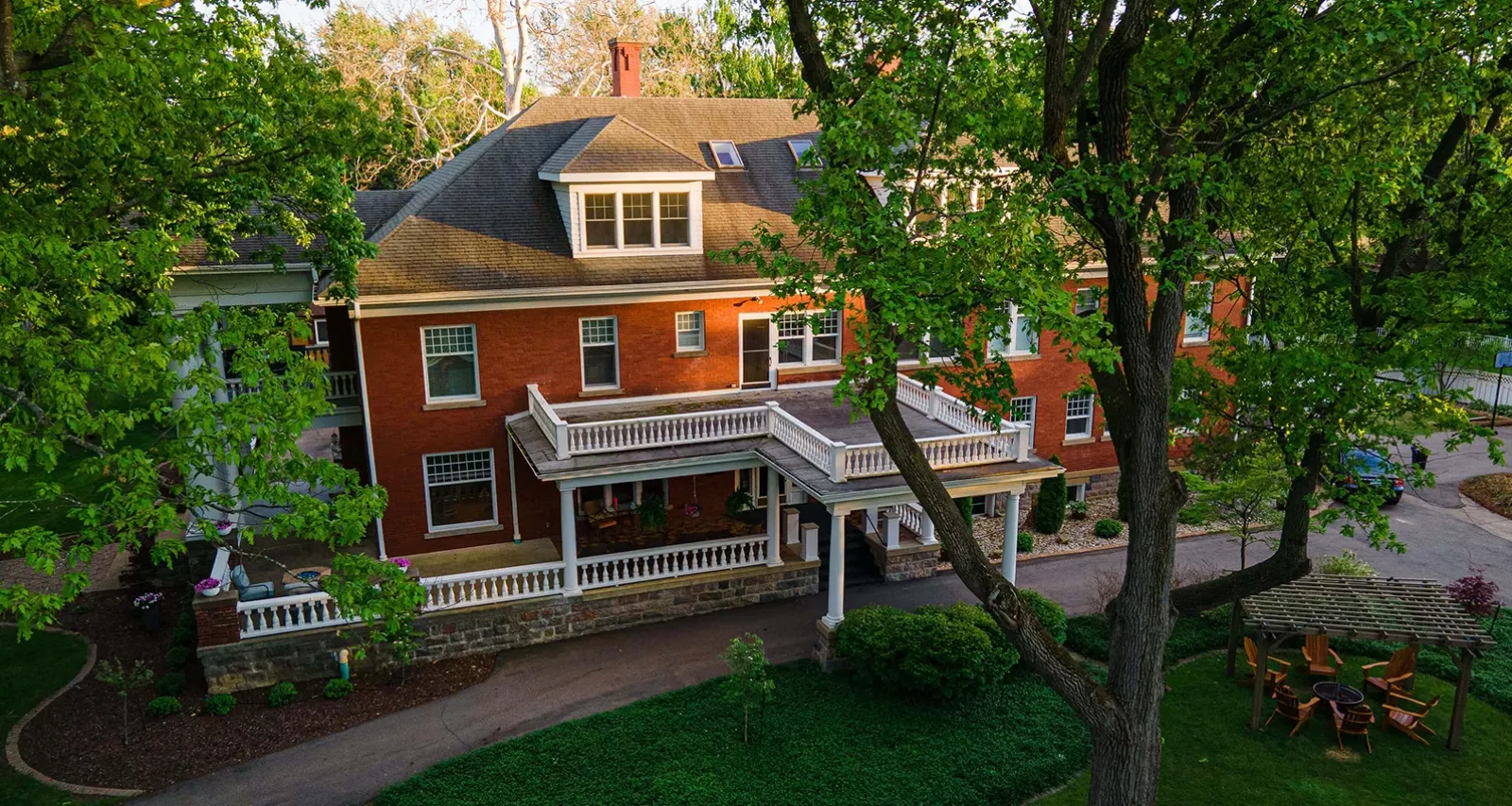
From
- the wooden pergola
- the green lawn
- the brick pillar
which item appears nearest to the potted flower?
the green lawn

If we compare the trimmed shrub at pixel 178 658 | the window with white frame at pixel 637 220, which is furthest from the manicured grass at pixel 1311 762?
the trimmed shrub at pixel 178 658

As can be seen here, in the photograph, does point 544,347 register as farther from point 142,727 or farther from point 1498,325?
point 1498,325

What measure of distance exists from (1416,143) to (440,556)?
20107 mm

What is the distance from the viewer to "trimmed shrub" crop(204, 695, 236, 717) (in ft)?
57.4

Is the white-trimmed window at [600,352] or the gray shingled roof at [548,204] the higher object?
the gray shingled roof at [548,204]

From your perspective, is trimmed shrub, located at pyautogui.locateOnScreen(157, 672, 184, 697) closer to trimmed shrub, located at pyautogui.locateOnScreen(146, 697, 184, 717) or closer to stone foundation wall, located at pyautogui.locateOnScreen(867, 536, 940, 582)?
trimmed shrub, located at pyautogui.locateOnScreen(146, 697, 184, 717)

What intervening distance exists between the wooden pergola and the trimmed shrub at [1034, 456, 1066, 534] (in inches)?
274

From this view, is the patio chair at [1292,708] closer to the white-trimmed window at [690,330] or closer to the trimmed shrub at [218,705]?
the white-trimmed window at [690,330]

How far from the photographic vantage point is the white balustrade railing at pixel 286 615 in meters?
18.3

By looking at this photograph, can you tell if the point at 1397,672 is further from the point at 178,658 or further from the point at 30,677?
the point at 30,677

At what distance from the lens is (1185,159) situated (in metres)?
11.4

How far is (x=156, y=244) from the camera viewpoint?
1210cm

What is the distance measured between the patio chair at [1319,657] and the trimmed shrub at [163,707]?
20.4 m

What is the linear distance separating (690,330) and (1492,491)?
23828mm
